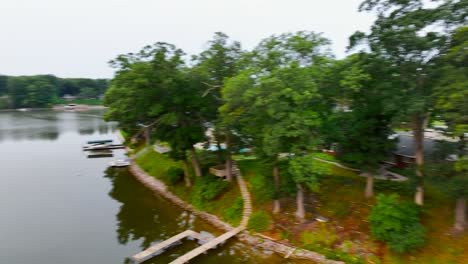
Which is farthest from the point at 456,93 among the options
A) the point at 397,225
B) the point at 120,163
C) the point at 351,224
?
the point at 120,163

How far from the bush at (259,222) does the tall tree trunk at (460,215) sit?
10.1 metres

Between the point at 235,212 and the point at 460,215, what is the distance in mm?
13012

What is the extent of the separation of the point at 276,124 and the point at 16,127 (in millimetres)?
72778

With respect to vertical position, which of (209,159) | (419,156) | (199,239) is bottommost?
(199,239)

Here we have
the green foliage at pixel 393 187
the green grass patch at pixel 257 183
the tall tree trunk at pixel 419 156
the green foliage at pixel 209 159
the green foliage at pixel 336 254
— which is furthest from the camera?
the green foliage at pixel 209 159

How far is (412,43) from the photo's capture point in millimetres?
14352

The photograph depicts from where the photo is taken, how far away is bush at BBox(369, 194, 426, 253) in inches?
594

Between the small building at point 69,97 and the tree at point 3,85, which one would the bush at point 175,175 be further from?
the tree at point 3,85

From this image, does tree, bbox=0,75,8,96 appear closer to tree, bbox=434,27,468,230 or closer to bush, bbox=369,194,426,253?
bush, bbox=369,194,426,253

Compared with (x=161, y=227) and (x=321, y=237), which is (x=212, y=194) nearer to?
(x=161, y=227)

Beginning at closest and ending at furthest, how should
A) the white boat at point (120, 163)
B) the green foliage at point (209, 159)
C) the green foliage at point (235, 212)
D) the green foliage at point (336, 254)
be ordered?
the green foliage at point (336, 254)
the green foliage at point (235, 212)
the green foliage at point (209, 159)
the white boat at point (120, 163)

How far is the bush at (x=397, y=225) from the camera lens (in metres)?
15.1

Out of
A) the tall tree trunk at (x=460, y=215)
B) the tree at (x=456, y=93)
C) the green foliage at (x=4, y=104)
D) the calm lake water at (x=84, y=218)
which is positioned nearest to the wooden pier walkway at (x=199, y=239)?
the calm lake water at (x=84, y=218)

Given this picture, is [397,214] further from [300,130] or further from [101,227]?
[101,227]
